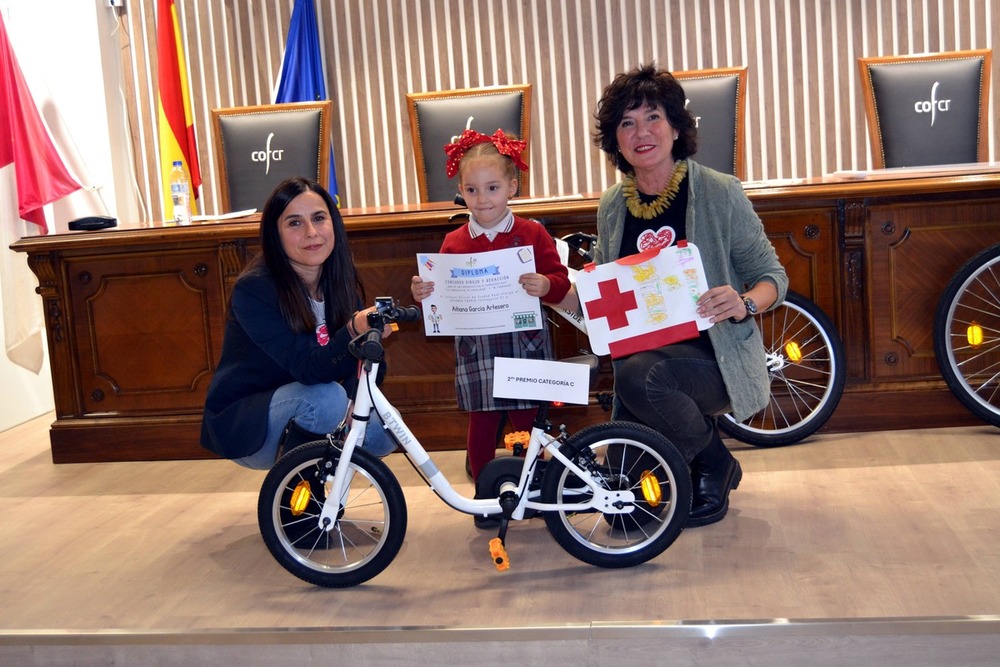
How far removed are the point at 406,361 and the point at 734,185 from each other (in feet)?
4.06

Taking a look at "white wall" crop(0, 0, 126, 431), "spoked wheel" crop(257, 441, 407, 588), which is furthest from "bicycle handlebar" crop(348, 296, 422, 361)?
"white wall" crop(0, 0, 126, 431)

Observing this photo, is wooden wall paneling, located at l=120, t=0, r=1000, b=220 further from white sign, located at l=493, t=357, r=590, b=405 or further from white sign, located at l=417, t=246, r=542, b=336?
white sign, located at l=493, t=357, r=590, b=405

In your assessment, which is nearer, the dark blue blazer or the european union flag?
the dark blue blazer

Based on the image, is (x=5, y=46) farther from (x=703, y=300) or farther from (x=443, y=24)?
(x=703, y=300)

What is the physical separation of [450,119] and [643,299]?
6.13ft

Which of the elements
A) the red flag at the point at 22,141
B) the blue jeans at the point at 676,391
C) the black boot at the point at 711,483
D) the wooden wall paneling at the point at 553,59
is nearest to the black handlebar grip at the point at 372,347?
the blue jeans at the point at 676,391

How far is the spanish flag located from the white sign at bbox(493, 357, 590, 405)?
3.37 metres

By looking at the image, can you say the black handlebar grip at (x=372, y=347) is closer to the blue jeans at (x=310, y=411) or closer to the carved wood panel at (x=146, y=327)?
the blue jeans at (x=310, y=411)

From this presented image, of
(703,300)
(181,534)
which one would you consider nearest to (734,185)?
(703,300)

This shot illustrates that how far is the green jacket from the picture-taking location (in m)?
2.44

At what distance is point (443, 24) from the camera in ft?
17.8

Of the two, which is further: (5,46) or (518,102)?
(5,46)

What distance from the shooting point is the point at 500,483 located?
7.75 ft

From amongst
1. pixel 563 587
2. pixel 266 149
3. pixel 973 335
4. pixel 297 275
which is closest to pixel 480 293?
pixel 297 275
